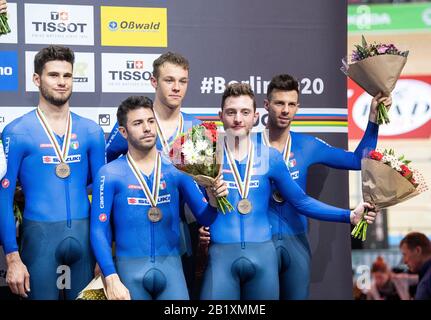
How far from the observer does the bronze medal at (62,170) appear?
4957 millimetres

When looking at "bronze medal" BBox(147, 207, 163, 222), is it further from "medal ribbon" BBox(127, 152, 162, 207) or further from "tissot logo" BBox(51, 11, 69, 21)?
"tissot logo" BBox(51, 11, 69, 21)

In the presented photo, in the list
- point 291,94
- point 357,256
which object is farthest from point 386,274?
point 291,94

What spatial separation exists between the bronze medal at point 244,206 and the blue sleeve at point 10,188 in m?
1.29

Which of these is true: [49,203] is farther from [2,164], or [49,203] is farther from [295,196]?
[295,196]

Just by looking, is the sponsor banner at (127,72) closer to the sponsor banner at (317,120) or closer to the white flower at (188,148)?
the white flower at (188,148)

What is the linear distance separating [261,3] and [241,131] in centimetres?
83

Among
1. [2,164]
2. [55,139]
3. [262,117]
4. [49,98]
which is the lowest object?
[2,164]

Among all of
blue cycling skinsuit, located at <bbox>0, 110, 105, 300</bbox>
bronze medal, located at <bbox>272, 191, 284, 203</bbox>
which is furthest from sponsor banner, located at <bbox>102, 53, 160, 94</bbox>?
bronze medal, located at <bbox>272, 191, 284, 203</bbox>

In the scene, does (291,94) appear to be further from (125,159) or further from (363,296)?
(363,296)

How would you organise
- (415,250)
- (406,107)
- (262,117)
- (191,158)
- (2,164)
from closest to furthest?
(191,158)
(2,164)
(262,117)
(415,250)
(406,107)

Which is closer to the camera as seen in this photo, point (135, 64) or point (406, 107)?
point (135, 64)

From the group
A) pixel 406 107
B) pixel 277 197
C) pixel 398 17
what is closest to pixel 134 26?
pixel 277 197

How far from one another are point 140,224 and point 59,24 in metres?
1.28

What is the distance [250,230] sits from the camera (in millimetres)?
5113
